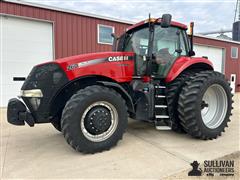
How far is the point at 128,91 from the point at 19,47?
5463 millimetres

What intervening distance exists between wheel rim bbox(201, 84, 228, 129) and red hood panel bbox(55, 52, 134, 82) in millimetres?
1662

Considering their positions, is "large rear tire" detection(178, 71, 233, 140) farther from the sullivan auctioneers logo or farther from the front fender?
the sullivan auctioneers logo

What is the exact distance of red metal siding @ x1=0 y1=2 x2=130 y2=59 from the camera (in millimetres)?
7387

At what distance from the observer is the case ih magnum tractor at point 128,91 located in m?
3.16

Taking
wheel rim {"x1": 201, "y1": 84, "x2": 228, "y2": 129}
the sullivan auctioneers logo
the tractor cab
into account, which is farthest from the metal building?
the sullivan auctioneers logo

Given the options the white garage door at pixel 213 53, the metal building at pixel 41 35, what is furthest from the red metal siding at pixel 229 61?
the metal building at pixel 41 35

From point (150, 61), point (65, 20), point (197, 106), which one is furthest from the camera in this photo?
point (65, 20)

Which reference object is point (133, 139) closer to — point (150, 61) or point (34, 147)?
point (150, 61)

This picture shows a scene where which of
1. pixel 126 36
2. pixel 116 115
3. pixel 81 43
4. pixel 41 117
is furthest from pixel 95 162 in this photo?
pixel 81 43

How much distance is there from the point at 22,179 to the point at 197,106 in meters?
2.82

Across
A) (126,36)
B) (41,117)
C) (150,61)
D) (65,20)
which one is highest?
(65,20)

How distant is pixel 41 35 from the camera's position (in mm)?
7883

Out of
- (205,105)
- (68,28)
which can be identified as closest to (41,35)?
(68,28)

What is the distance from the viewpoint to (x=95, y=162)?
297cm
